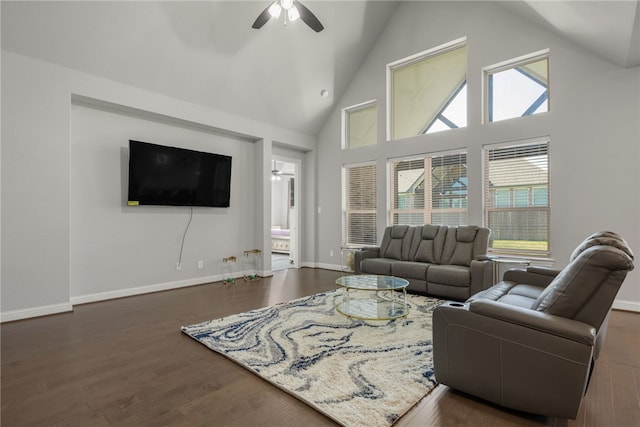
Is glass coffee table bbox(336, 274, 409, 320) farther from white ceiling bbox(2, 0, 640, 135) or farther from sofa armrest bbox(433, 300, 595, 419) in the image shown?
white ceiling bbox(2, 0, 640, 135)

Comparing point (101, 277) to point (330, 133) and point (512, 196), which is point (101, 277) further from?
point (512, 196)

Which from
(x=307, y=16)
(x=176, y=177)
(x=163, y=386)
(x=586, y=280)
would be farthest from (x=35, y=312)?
(x=586, y=280)

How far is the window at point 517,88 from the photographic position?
4398 millimetres

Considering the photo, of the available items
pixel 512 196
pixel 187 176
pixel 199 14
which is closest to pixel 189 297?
pixel 187 176

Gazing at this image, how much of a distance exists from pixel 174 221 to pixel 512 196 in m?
5.19

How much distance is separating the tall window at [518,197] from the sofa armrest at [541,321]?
321 cm

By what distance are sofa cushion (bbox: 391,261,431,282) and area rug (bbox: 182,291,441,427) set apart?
0.64 meters

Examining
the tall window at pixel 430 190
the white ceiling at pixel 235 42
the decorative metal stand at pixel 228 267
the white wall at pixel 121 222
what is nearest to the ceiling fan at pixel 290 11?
the white ceiling at pixel 235 42

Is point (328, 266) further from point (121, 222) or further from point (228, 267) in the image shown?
point (121, 222)

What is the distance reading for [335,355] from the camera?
2477 mm

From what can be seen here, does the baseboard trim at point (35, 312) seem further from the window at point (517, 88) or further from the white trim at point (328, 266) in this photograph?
the window at point (517, 88)

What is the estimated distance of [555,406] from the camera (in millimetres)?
1611

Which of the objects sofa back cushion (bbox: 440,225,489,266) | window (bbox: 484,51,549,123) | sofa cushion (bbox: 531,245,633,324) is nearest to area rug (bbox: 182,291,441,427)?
sofa cushion (bbox: 531,245,633,324)

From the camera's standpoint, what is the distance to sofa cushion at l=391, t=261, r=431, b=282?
4.30 meters
